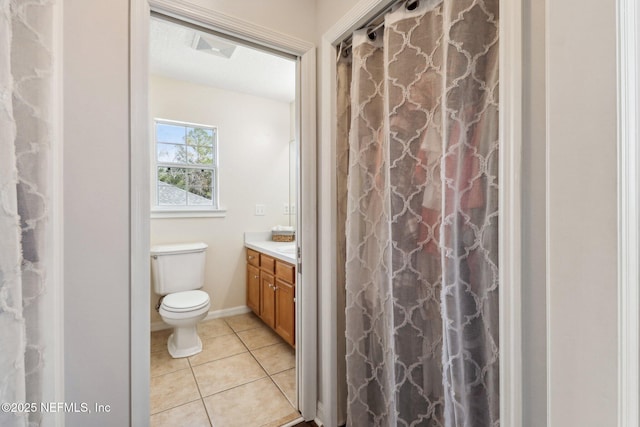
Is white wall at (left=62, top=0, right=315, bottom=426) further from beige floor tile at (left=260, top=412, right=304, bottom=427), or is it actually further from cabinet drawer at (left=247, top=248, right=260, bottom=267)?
cabinet drawer at (left=247, top=248, right=260, bottom=267)

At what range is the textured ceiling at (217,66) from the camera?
78.4 inches

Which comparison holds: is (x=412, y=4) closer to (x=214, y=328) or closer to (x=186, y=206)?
(x=186, y=206)

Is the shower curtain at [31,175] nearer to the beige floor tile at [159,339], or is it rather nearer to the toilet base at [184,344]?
the toilet base at [184,344]

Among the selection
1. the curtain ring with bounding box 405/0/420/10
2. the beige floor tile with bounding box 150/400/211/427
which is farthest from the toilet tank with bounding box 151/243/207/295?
the curtain ring with bounding box 405/0/420/10

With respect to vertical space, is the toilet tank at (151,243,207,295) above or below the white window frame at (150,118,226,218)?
below

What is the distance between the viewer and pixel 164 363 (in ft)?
6.73

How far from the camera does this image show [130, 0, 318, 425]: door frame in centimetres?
105

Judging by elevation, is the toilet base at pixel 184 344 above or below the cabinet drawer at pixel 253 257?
below

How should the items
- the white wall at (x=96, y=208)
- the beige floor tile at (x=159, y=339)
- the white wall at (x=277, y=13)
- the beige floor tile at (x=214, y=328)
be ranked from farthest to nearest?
the beige floor tile at (x=214, y=328) → the beige floor tile at (x=159, y=339) → the white wall at (x=277, y=13) → the white wall at (x=96, y=208)

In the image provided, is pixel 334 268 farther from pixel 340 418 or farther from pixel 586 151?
pixel 586 151

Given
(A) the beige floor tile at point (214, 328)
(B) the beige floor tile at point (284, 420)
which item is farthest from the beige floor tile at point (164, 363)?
(B) the beige floor tile at point (284, 420)

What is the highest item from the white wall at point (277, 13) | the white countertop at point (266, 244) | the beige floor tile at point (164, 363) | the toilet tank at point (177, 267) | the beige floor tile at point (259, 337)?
the white wall at point (277, 13)

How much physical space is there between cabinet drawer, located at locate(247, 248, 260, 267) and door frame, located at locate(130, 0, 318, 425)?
48.3 inches

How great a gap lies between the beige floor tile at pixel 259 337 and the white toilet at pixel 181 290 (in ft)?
1.28
